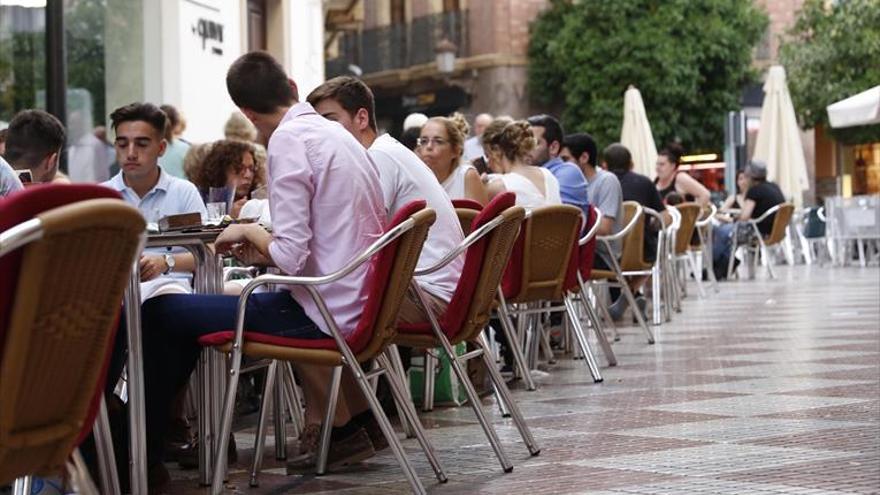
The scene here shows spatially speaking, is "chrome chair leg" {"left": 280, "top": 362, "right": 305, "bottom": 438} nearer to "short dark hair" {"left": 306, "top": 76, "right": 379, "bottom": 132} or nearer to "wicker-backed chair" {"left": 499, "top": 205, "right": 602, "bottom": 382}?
"short dark hair" {"left": 306, "top": 76, "right": 379, "bottom": 132}

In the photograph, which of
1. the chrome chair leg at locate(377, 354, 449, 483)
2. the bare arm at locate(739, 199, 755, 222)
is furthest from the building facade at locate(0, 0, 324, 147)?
the chrome chair leg at locate(377, 354, 449, 483)

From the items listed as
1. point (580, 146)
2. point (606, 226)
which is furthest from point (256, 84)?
point (580, 146)

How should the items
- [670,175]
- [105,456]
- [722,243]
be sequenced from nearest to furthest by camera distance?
[105,456]
[670,175]
[722,243]

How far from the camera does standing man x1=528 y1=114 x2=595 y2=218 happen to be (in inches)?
461

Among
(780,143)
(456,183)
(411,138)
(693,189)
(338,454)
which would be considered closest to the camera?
(338,454)

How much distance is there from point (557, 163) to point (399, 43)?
34.7 metres

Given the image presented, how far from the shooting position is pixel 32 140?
6.80 m

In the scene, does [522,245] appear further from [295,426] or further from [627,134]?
[627,134]

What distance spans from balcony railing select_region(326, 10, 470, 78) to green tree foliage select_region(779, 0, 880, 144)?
28.8ft

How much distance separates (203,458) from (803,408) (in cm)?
305

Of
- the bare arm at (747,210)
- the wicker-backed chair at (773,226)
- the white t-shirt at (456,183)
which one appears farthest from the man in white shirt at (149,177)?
the bare arm at (747,210)

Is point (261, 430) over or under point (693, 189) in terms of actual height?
under

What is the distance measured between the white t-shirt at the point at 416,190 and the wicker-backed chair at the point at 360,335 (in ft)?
4.78

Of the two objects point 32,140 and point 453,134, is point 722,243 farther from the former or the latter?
point 32,140
